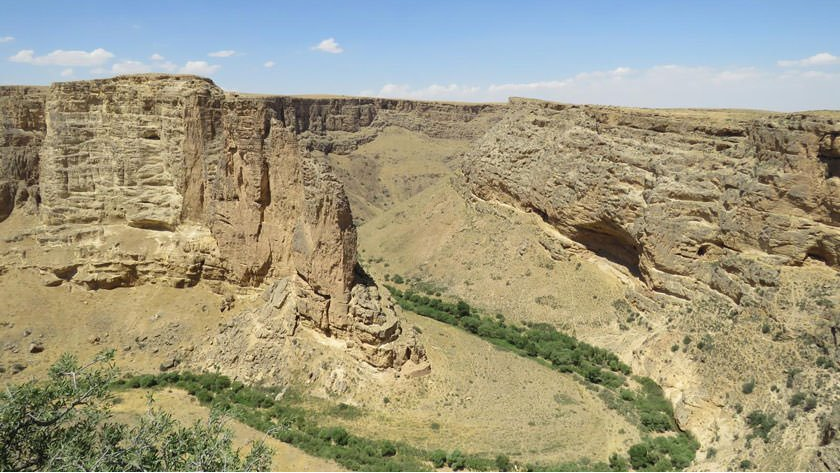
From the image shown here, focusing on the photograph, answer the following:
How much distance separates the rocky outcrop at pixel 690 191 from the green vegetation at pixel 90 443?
102 feet

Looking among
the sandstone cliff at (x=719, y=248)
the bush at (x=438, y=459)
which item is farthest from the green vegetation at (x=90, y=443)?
the sandstone cliff at (x=719, y=248)

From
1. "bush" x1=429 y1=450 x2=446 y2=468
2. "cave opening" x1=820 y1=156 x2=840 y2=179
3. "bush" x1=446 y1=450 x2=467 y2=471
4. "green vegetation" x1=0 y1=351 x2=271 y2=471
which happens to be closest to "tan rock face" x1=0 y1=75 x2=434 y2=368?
"bush" x1=429 y1=450 x2=446 y2=468

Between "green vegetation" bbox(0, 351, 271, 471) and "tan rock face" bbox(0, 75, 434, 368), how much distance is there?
1331 cm

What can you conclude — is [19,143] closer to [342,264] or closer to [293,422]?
[342,264]

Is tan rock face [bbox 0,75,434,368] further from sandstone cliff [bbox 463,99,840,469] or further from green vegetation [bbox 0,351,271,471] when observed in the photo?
sandstone cliff [bbox 463,99,840,469]

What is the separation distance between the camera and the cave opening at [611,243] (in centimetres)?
→ 4719

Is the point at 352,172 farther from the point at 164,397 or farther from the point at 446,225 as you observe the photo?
the point at 164,397

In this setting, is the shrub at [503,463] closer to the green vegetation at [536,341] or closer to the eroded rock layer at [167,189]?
the eroded rock layer at [167,189]

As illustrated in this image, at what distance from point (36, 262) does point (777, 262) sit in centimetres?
4572

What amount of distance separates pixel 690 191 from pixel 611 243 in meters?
9.60

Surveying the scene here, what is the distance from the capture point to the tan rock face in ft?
114

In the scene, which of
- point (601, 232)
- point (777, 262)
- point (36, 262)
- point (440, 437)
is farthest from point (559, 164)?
point (36, 262)

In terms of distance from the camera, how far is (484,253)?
5631 centimetres

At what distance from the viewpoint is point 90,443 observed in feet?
68.9
